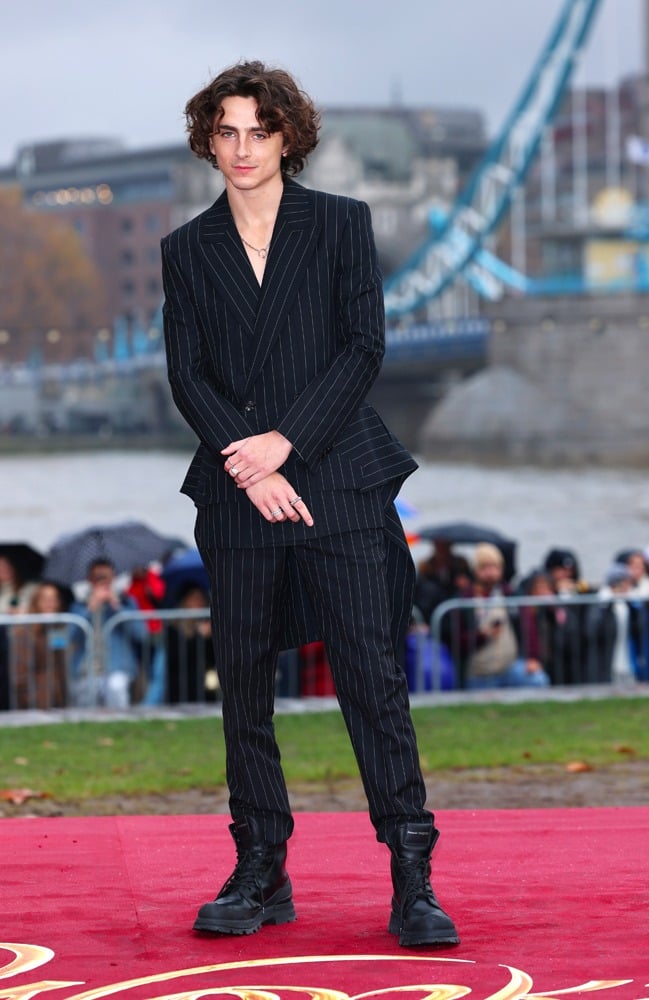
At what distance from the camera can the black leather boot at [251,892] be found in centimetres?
287

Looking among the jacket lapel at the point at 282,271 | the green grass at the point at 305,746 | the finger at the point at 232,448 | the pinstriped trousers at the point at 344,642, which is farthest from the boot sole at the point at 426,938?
the green grass at the point at 305,746

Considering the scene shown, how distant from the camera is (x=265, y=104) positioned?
2.92 m

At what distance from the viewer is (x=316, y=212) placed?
2.98 meters

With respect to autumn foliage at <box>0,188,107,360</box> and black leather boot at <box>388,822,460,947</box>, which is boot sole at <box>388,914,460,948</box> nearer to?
black leather boot at <box>388,822,460,947</box>

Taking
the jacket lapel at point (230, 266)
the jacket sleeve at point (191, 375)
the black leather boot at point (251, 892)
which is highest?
the jacket lapel at point (230, 266)

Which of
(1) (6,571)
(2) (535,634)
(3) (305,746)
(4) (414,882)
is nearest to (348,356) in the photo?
(4) (414,882)

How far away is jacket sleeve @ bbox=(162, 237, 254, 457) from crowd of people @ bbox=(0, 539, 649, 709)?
4.77 meters

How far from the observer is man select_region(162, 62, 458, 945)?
9.58 feet

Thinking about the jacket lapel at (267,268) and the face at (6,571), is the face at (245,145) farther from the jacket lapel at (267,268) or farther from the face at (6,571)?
the face at (6,571)

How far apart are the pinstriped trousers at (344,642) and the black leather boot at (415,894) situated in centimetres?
3

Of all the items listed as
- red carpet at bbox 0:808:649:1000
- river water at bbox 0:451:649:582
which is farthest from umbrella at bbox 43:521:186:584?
river water at bbox 0:451:649:582

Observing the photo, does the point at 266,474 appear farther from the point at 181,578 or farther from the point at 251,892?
the point at 181,578

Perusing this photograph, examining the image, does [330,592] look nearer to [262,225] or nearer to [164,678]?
[262,225]

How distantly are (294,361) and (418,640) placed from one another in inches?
204
